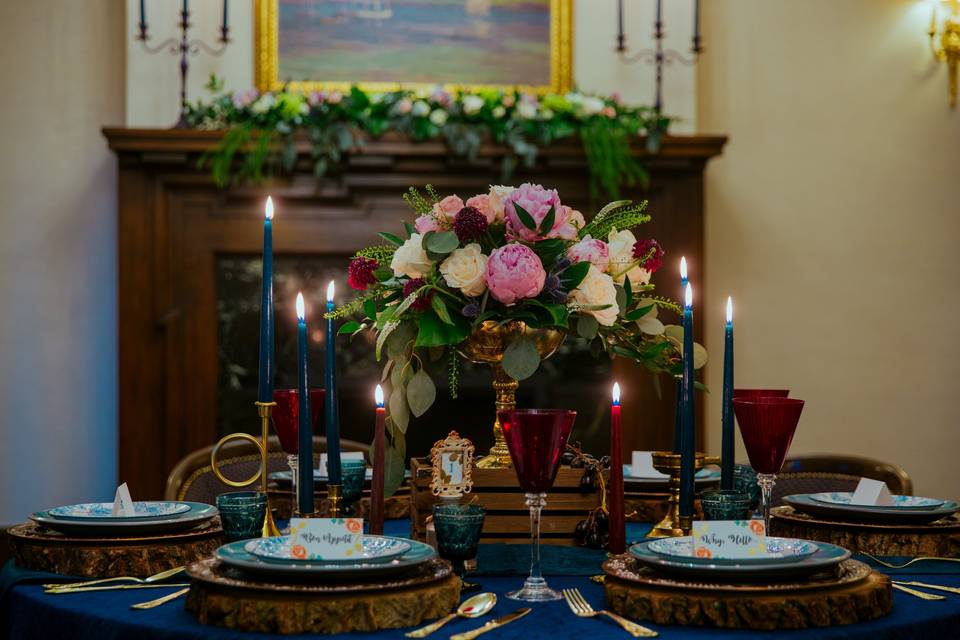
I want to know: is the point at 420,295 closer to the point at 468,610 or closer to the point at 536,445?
the point at 536,445

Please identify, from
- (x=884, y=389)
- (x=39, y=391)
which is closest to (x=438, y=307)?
(x=39, y=391)

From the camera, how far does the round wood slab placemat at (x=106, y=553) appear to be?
1.45 m

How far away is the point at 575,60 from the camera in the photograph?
4059mm

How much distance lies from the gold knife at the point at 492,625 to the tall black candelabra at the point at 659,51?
2.99 meters

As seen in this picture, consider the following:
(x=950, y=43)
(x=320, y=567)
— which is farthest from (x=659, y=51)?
(x=320, y=567)

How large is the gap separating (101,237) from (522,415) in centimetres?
310

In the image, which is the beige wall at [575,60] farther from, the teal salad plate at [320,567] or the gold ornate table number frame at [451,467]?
the teal salad plate at [320,567]

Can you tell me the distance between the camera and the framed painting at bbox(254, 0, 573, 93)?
3.99m

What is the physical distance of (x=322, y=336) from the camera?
4078mm

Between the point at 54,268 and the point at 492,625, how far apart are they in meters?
3.21

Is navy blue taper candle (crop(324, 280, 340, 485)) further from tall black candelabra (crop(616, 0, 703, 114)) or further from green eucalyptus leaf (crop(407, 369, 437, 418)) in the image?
tall black candelabra (crop(616, 0, 703, 114))

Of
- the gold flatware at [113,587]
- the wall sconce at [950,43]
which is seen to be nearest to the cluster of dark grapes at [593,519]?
the gold flatware at [113,587]

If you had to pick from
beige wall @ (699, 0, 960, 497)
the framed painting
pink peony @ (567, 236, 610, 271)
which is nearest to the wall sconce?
beige wall @ (699, 0, 960, 497)

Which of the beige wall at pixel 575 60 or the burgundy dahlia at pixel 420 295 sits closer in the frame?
the burgundy dahlia at pixel 420 295
